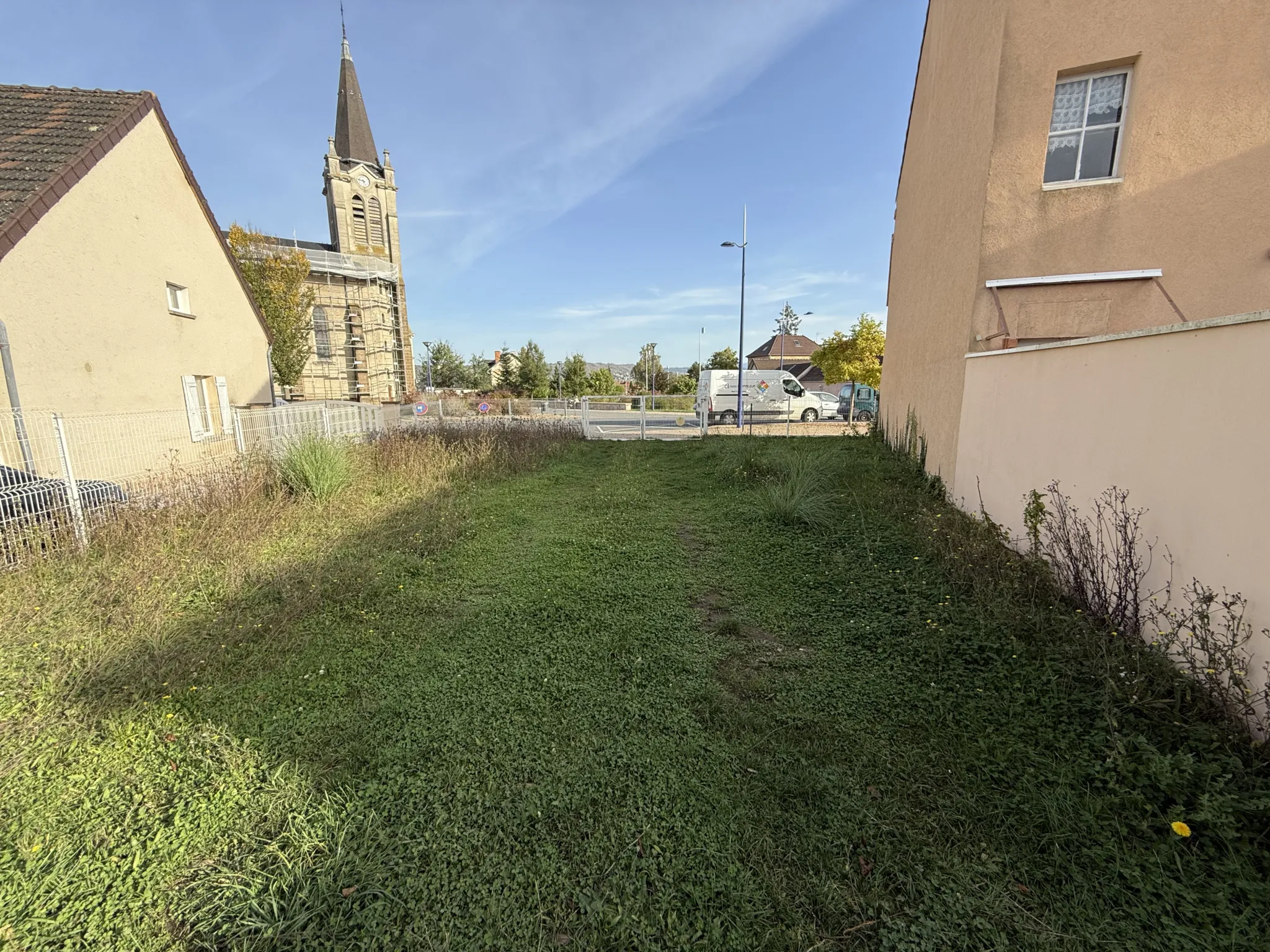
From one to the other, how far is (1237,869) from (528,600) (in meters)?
4.02

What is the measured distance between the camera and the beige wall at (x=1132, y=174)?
5.52 meters

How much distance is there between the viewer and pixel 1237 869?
5.74ft

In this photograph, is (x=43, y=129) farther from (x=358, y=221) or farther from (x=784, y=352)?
(x=784, y=352)

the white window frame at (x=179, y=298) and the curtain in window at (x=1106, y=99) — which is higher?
the curtain in window at (x=1106, y=99)

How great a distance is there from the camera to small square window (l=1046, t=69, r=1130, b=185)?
591 cm

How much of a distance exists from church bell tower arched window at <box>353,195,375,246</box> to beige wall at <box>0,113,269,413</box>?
30220 mm

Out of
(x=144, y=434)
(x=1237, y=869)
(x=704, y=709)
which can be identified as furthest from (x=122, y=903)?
(x=144, y=434)

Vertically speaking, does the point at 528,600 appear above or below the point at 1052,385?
below

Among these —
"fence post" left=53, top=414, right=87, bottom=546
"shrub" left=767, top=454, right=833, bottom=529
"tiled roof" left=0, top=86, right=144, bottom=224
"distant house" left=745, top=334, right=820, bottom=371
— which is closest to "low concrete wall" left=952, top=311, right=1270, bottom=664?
"shrub" left=767, top=454, right=833, bottom=529

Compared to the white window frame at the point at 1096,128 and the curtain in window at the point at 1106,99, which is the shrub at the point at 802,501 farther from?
the curtain in window at the point at 1106,99

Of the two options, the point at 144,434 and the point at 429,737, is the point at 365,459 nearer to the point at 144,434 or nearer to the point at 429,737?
the point at 144,434

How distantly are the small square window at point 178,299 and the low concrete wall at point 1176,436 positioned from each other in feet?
47.3

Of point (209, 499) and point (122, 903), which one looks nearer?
point (122, 903)

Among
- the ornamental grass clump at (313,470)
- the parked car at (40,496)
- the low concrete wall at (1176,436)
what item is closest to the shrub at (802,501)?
the low concrete wall at (1176,436)
